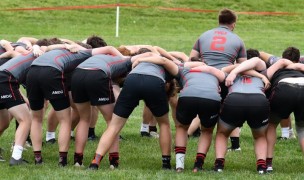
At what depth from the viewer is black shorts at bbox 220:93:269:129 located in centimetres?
823

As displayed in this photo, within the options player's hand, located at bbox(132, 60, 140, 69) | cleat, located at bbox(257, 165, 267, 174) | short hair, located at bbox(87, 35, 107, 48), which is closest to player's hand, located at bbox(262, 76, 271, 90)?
cleat, located at bbox(257, 165, 267, 174)

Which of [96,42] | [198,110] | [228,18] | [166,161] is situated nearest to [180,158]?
[166,161]

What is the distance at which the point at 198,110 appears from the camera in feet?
27.6

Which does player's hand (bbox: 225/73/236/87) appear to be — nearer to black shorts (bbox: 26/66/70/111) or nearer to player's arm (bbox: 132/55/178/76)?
player's arm (bbox: 132/55/178/76)

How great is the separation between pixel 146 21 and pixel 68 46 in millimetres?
26472

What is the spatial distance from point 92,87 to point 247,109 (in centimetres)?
204

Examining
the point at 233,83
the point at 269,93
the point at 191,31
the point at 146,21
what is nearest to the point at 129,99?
the point at 233,83

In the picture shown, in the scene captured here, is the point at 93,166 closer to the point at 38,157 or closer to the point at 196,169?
the point at 38,157

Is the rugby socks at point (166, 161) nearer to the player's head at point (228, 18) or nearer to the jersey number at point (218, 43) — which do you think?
the jersey number at point (218, 43)

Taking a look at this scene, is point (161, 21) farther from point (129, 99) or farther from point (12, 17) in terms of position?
point (129, 99)

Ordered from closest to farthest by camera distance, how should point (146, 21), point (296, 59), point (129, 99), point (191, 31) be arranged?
point (129, 99) < point (296, 59) < point (191, 31) < point (146, 21)

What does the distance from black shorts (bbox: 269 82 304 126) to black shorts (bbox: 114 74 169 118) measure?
1443 mm

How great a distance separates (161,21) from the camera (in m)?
35.8

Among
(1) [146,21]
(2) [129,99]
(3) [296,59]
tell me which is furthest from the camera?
(1) [146,21]
